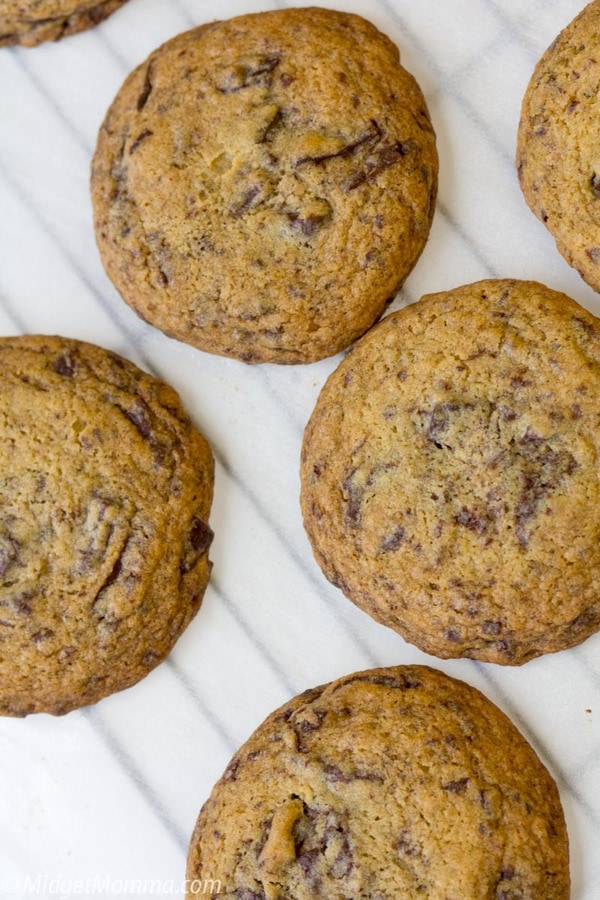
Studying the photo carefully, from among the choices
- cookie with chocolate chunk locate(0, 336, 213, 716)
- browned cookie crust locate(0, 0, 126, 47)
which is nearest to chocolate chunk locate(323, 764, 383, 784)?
cookie with chocolate chunk locate(0, 336, 213, 716)

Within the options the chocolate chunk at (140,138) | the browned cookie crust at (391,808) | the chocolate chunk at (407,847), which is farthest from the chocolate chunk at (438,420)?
the chocolate chunk at (140,138)

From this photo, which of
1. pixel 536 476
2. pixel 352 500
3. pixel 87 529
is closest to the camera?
pixel 536 476

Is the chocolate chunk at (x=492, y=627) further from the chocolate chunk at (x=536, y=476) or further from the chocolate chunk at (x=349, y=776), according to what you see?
the chocolate chunk at (x=349, y=776)

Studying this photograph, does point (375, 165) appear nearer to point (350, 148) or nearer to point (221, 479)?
point (350, 148)

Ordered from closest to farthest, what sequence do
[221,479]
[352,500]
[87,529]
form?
[352,500] → [87,529] → [221,479]

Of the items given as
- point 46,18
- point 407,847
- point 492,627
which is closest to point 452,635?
point 492,627
